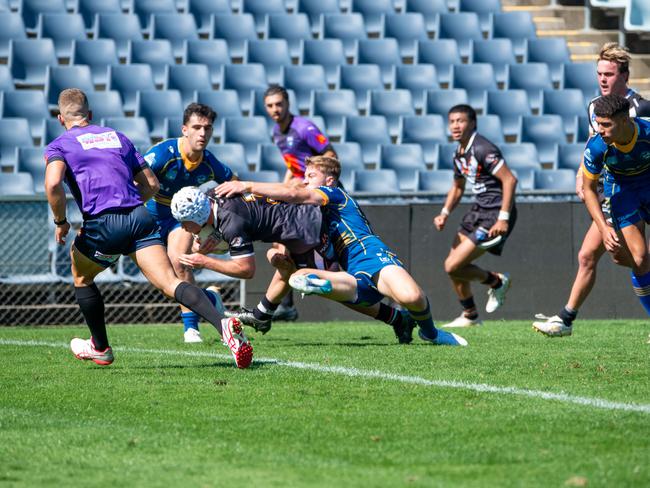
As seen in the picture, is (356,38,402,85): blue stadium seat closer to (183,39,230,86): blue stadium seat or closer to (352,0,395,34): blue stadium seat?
(352,0,395,34): blue stadium seat

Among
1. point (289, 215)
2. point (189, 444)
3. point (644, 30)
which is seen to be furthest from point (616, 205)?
point (644, 30)

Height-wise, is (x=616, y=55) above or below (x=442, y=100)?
above

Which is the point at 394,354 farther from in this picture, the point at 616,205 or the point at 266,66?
the point at 266,66

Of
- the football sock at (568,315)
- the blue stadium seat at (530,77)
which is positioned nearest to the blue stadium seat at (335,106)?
the blue stadium seat at (530,77)

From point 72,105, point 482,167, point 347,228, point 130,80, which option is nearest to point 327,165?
point 347,228

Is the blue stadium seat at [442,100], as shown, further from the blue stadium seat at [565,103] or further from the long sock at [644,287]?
the long sock at [644,287]

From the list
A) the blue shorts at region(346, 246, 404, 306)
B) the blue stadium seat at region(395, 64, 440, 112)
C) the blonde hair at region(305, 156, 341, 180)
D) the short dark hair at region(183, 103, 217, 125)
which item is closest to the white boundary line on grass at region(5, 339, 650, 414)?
the blue shorts at region(346, 246, 404, 306)

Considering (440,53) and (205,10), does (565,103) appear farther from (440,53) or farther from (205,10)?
(205,10)

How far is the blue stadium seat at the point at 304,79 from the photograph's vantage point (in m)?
17.2

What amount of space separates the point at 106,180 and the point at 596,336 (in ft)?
15.7

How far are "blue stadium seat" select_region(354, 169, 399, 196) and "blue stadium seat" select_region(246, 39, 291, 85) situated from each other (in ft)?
8.99

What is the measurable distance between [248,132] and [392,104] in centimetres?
245

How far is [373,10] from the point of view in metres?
18.9

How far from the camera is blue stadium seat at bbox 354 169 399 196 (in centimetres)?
1559
